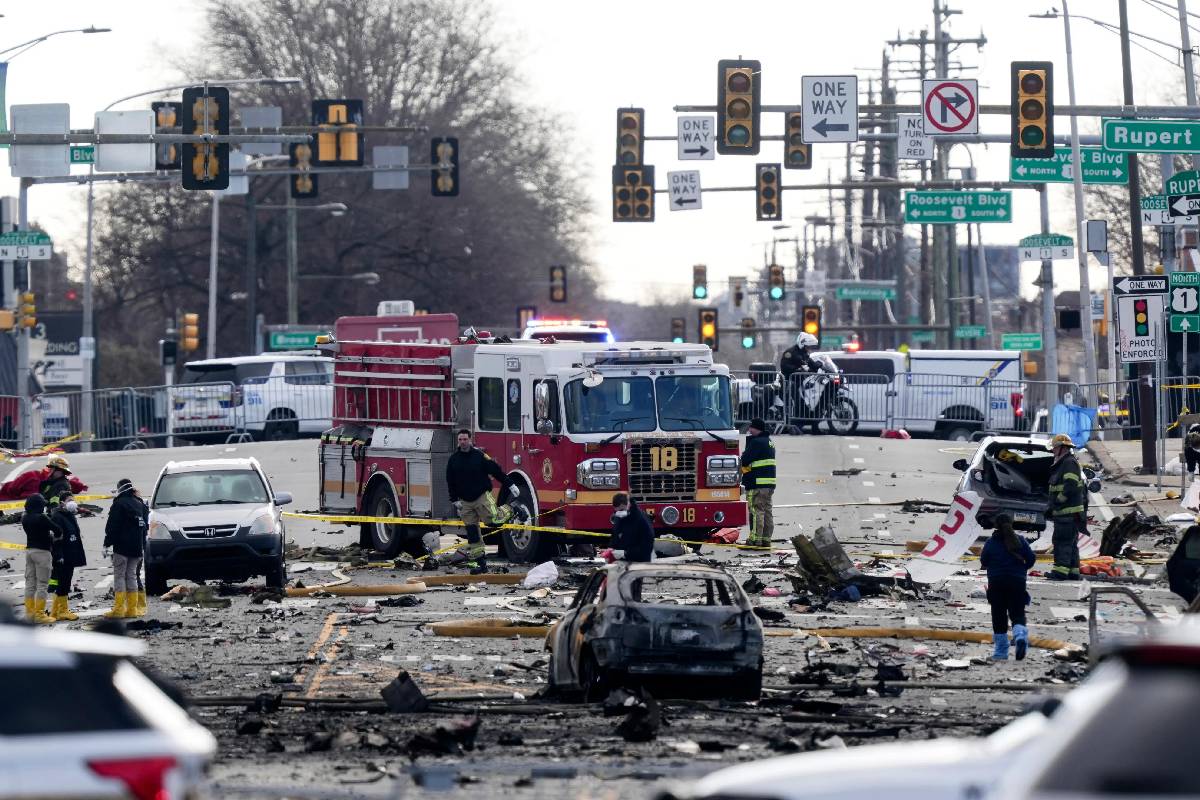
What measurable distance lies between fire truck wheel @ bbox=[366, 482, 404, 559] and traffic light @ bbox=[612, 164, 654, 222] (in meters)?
10.8

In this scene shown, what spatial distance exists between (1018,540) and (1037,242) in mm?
26862

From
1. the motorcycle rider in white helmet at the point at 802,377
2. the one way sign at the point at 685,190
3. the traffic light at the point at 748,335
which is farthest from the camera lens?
the traffic light at the point at 748,335

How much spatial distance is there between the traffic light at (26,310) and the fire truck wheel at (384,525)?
23.3 metres

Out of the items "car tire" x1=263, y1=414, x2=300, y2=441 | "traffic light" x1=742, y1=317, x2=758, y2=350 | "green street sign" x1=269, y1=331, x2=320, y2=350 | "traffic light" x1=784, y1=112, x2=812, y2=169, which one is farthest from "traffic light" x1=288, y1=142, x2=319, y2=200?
"traffic light" x1=742, y1=317, x2=758, y2=350

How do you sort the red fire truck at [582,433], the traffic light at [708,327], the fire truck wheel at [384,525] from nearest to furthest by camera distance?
1. the red fire truck at [582,433]
2. the fire truck wheel at [384,525]
3. the traffic light at [708,327]

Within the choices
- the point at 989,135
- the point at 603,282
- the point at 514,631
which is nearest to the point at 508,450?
the point at 514,631

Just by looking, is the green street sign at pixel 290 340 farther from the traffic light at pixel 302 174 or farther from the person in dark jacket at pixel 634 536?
the person in dark jacket at pixel 634 536

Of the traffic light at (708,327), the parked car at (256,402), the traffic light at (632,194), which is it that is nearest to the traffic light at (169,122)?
the traffic light at (632,194)

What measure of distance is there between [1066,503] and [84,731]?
60.1 feet

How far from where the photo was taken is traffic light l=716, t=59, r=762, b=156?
29.4 m

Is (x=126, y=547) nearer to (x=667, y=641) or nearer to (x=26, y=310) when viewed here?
(x=667, y=641)

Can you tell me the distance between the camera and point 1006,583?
58.1 ft

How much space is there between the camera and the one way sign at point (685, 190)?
142 ft

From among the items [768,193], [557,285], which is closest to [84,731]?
[768,193]
